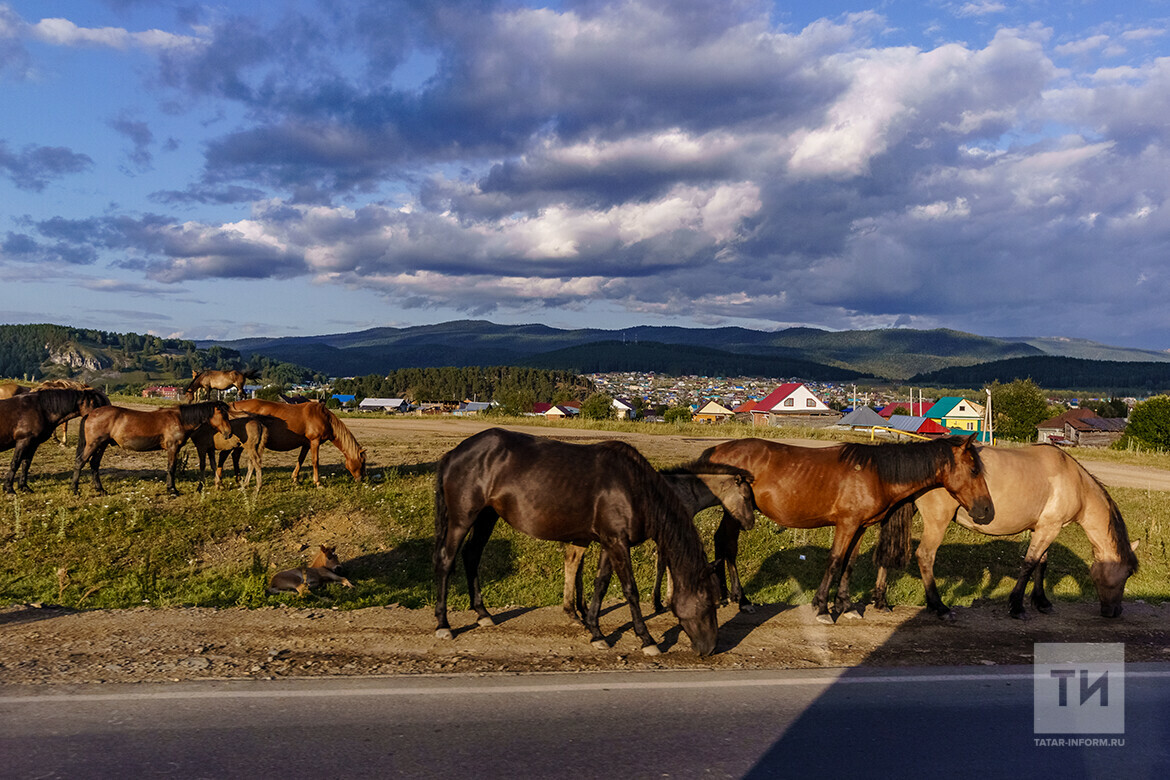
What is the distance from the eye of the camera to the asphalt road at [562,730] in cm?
479

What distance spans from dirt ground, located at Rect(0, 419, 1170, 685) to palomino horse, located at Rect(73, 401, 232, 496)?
20.2 ft

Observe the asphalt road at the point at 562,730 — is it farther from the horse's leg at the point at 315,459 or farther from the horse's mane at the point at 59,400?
the horse's mane at the point at 59,400

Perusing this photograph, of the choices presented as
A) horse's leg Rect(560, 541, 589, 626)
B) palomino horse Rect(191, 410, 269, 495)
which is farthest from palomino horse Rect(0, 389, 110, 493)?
horse's leg Rect(560, 541, 589, 626)

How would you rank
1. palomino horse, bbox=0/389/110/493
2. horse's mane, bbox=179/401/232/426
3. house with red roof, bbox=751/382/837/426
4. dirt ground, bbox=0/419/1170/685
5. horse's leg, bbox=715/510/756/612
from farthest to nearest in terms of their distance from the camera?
house with red roof, bbox=751/382/837/426 < horse's mane, bbox=179/401/232/426 < palomino horse, bbox=0/389/110/493 < horse's leg, bbox=715/510/756/612 < dirt ground, bbox=0/419/1170/685

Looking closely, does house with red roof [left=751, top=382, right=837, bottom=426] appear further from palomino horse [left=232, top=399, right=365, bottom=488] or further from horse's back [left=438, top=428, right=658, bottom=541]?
horse's back [left=438, top=428, right=658, bottom=541]

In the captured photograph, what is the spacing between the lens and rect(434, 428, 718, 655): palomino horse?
7598 millimetres

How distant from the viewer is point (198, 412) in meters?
15.0

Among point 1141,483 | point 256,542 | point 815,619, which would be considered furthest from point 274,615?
point 1141,483

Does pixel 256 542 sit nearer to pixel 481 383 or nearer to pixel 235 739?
pixel 235 739

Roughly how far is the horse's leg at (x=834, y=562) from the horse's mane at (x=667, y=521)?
2.35m

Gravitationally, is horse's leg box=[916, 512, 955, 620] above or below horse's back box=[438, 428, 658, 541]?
below

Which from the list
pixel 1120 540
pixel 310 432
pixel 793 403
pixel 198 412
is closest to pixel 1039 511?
pixel 1120 540

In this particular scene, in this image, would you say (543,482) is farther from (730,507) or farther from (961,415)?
(961,415)

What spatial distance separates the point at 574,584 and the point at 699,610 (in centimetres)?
191
